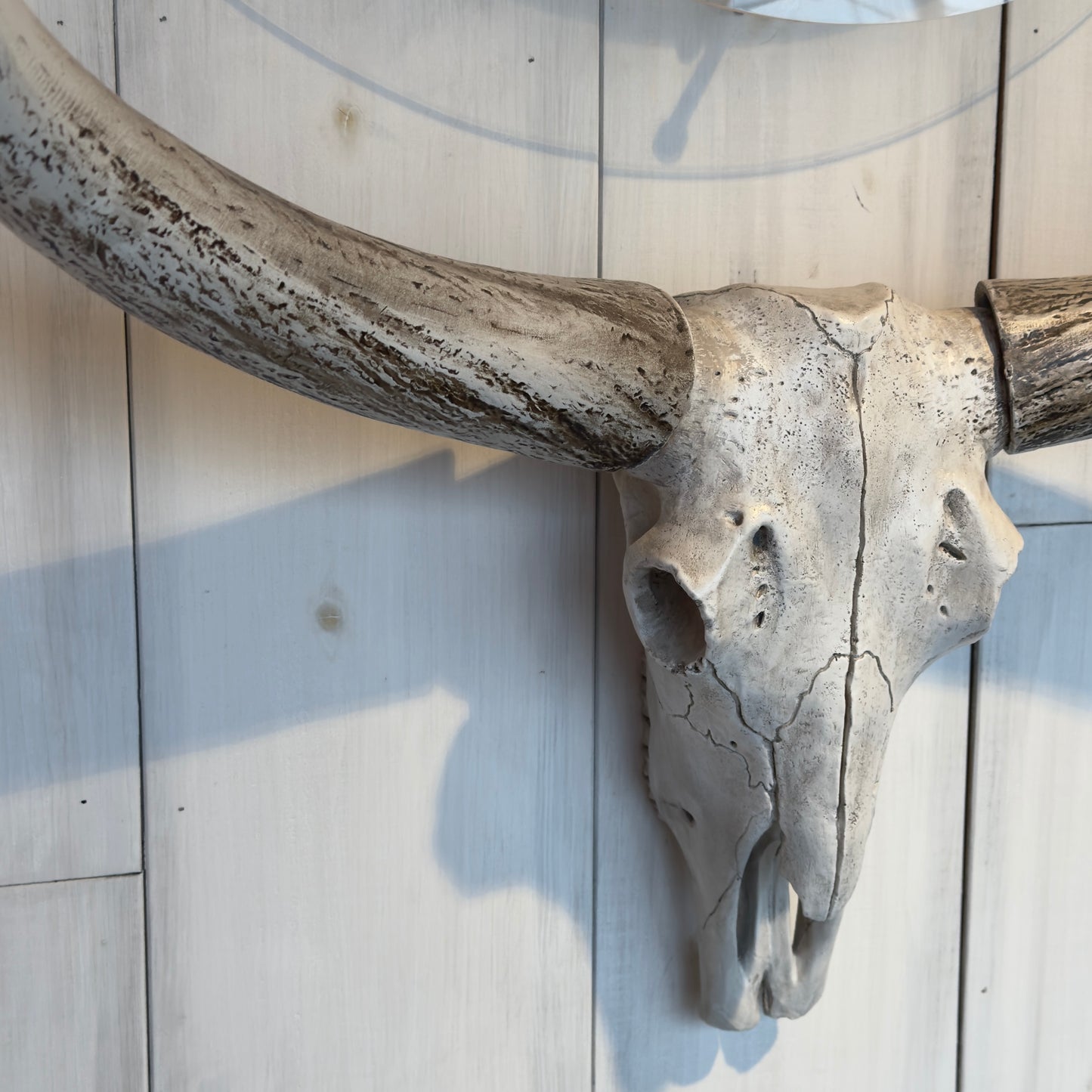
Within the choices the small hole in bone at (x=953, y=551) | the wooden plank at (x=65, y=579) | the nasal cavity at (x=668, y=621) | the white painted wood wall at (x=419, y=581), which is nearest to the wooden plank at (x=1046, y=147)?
the white painted wood wall at (x=419, y=581)

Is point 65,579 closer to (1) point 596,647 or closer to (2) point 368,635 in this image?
(2) point 368,635

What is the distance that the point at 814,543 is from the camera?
0.55 metres

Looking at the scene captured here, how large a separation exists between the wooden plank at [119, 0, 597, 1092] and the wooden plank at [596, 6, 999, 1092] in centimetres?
3

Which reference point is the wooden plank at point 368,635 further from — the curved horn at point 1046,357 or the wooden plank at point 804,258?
the curved horn at point 1046,357

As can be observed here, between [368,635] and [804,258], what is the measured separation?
40 centimetres

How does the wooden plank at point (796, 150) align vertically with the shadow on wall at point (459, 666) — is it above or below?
above

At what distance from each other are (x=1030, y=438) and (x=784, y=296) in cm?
17

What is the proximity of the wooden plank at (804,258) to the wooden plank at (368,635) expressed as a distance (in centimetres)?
3

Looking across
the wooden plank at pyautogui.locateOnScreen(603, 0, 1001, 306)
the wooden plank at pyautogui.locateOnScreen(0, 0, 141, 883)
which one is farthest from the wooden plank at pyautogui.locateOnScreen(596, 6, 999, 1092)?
the wooden plank at pyautogui.locateOnScreen(0, 0, 141, 883)

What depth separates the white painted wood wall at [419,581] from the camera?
636 mm

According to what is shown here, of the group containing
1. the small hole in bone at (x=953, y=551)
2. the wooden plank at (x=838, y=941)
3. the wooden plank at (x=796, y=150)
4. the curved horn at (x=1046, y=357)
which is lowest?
the wooden plank at (x=838, y=941)

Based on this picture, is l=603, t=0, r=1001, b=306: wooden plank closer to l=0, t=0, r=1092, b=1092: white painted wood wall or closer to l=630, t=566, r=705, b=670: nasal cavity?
l=0, t=0, r=1092, b=1092: white painted wood wall

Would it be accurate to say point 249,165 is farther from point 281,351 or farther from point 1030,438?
point 1030,438

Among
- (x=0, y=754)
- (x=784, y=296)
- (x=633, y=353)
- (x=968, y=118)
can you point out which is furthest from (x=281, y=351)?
(x=968, y=118)
